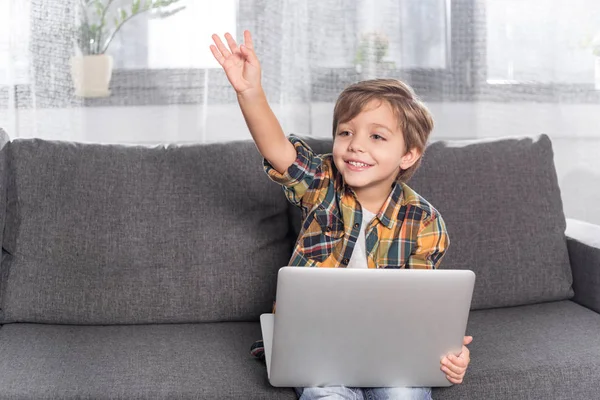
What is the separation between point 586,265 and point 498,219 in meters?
0.26

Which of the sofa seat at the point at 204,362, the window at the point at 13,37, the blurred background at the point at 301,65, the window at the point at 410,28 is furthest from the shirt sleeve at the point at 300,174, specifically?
the window at the point at 13,37

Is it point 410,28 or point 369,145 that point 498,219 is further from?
point 410,28

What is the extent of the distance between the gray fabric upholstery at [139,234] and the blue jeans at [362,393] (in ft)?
1.60

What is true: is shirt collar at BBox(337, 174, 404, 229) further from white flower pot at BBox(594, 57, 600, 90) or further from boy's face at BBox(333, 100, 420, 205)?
white flower pot at BBox(594, 57, 600, 90)

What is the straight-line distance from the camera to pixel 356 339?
1379 millimetres

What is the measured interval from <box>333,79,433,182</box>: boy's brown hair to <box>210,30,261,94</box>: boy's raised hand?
0.76 ft

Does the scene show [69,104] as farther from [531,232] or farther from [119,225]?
[531,232]

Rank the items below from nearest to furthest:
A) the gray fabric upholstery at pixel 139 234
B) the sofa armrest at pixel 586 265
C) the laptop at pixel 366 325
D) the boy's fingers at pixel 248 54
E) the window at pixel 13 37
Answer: the laptop at pixel 366 325 < the boy's fingers at pixel 248 54 < the gray fabric upholstery at pixel 139 234 < the sofa armrest at pixel 586 265 < the window at pixel 13 37

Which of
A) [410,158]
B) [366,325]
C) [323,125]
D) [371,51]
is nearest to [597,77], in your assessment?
[371,51]

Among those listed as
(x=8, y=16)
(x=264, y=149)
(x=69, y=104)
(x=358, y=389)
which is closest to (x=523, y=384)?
(x=358, y=389)

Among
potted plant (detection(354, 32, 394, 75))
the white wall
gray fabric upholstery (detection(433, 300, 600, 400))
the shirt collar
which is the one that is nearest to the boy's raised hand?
the shirt collar

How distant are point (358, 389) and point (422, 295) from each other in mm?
301

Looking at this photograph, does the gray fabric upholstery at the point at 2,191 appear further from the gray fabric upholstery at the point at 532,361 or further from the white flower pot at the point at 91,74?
the gray fabric upholstery at the point at 532,361

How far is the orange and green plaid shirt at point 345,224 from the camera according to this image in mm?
1700
